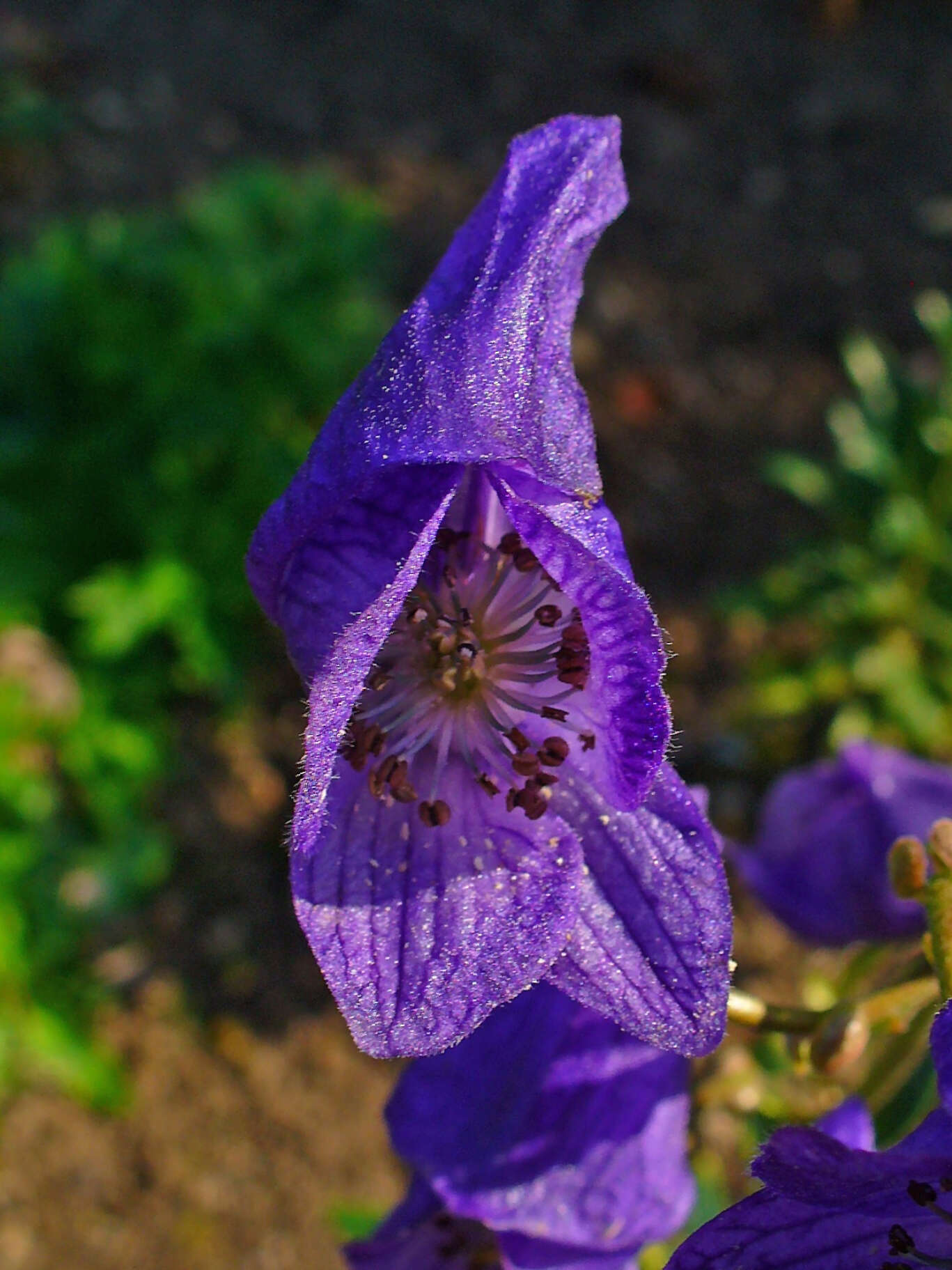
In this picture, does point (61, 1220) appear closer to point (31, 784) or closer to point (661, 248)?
point (31, 784)

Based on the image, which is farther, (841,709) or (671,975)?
(841,709)

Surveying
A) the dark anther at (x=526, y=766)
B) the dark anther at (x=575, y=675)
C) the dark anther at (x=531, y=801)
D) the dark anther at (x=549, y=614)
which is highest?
the dark anther at (x=549, y=614)

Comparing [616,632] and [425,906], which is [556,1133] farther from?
[616,632]

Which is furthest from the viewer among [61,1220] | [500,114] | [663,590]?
[500,114]

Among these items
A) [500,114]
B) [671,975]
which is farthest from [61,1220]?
[500,114]

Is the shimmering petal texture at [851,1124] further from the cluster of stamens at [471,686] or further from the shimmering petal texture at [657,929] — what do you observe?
the cluster of stamens at [471,686]

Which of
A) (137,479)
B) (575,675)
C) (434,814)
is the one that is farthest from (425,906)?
(137,479)

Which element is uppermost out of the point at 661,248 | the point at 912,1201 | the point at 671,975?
the point at 661,248

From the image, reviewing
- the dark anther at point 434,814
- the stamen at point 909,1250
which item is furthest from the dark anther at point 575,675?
the stamen at point 909,1250
